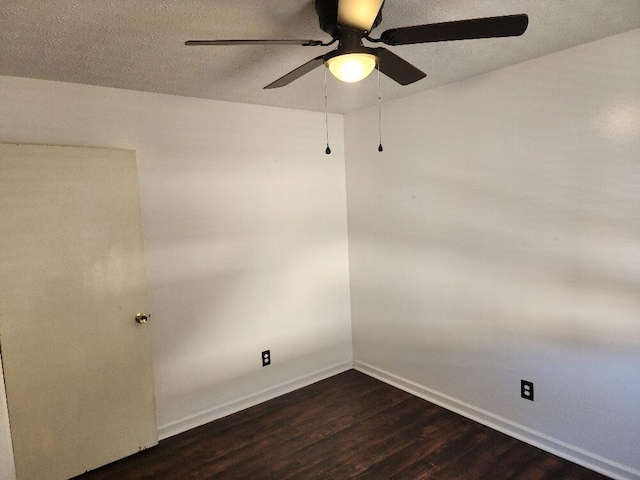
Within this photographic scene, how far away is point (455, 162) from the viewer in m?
2.83

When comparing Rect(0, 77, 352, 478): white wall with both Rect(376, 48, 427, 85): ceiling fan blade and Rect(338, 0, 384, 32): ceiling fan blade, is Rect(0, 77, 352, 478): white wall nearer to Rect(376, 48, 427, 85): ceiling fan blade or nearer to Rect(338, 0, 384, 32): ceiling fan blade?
Rect(376, 48, 427, 85): ceiling fan blade

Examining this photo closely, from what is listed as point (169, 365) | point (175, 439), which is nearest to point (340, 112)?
point (169, 365)

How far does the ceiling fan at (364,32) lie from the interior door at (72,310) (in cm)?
138

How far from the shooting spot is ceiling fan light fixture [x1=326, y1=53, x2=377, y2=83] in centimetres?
143

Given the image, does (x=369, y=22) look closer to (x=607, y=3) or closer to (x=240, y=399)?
(x=607, y=3)

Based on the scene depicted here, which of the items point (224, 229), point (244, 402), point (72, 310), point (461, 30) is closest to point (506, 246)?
point (461, 30)

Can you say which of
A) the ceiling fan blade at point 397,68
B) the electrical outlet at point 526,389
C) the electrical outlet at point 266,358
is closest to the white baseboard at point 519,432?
the electrical outlet at point 526,389

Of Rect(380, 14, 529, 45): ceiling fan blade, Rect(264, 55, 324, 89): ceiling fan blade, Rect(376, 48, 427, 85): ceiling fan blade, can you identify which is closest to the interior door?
Rect(264, 55, 324, 89): ceiling fan blade

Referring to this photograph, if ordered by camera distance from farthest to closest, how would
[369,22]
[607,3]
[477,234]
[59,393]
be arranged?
[477,234], [59,393], [607,3], [369,22]

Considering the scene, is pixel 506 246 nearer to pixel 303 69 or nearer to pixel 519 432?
pixel 519 432

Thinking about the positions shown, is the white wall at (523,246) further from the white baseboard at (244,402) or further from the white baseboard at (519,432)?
the white baseboard at (244,402)

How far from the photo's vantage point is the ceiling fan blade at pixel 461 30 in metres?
1.29

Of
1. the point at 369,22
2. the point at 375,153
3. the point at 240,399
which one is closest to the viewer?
the point at 369,22

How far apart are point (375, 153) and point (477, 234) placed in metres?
1.16
